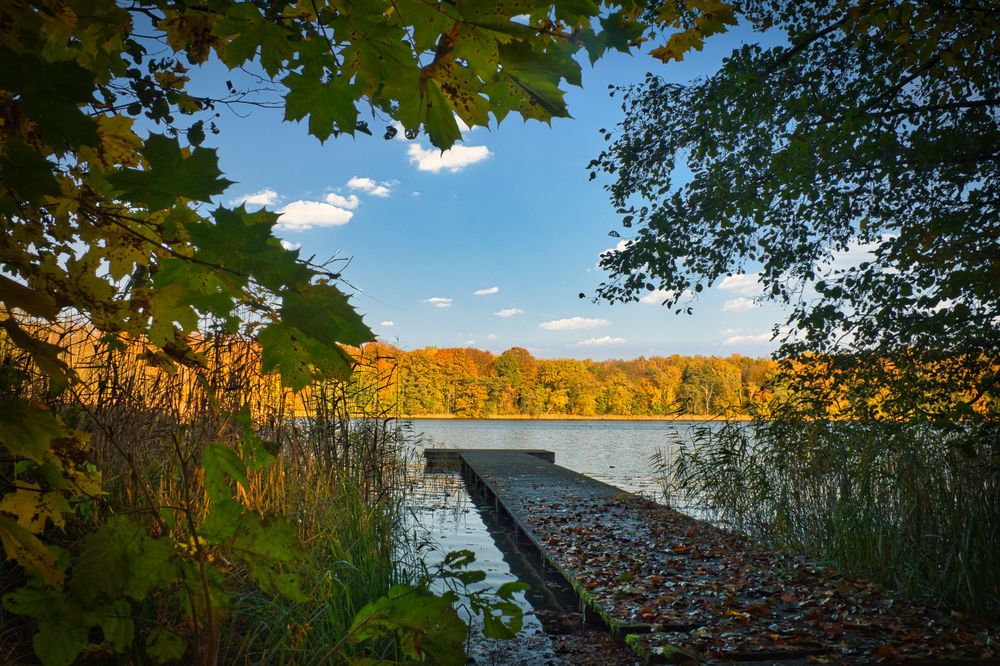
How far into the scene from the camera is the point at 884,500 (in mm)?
4293

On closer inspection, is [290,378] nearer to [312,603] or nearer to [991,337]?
[312,603]

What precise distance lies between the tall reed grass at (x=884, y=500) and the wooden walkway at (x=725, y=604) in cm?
32

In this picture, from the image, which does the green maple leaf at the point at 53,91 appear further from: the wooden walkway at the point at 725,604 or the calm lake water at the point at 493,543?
the wooden walkway at the point at 725,604

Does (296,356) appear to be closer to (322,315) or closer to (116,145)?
(322,315)

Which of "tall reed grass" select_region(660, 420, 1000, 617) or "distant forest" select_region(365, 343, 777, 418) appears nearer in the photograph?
"tall reed grass" select_region(660, 420, 1000, 617)

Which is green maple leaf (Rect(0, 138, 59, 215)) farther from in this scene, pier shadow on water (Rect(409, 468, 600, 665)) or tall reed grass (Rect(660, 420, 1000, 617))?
tall reed grass (Rect(660, 420, 1000, 617))

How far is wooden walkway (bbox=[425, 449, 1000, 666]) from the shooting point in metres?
2.79

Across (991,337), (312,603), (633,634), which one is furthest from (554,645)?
(991,337)

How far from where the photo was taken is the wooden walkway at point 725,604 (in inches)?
110

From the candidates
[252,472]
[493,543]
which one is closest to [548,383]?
[493,543]

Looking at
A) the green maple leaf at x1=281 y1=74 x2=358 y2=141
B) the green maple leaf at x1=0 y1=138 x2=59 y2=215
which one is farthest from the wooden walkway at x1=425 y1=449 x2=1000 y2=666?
the green maple leaf at x1=0 y1=138 x2=59 y2=215

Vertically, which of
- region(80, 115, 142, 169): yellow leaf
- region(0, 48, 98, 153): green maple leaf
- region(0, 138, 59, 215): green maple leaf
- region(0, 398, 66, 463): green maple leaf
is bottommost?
region(0, 398, 66, 463): green maple leaf

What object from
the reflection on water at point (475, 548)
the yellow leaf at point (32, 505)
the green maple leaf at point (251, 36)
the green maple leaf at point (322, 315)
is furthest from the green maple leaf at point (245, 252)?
the reflection on water at point (475, 548)

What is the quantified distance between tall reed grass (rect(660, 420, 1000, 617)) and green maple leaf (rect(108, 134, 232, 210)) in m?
3.97
